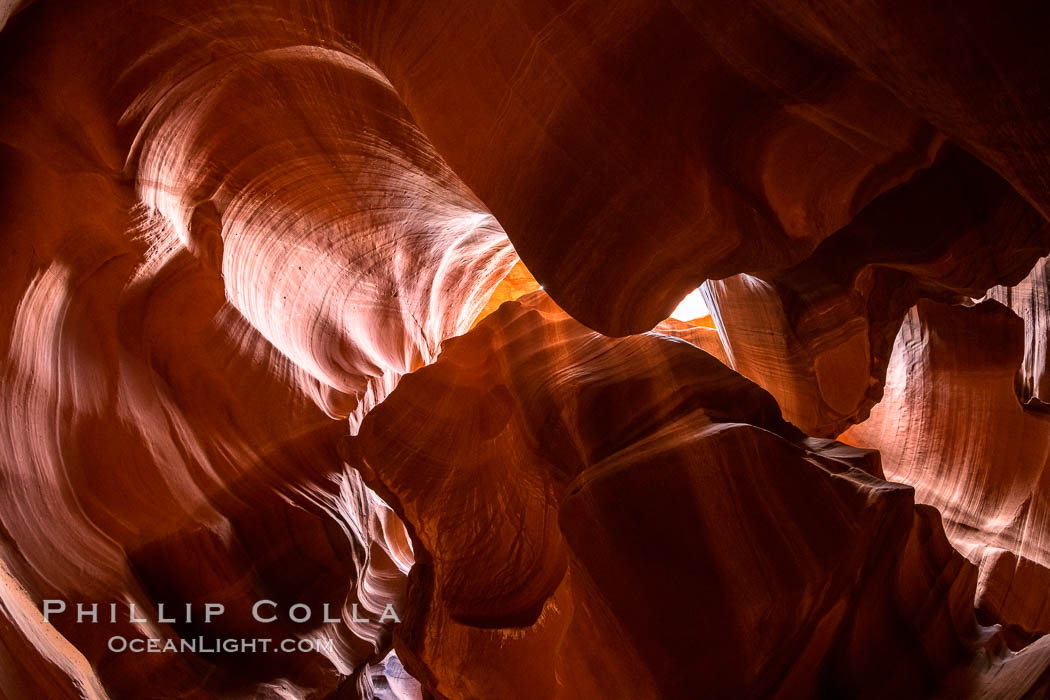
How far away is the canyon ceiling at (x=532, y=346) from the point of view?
6.70ft

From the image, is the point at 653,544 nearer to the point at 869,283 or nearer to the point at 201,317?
the point at 869,283

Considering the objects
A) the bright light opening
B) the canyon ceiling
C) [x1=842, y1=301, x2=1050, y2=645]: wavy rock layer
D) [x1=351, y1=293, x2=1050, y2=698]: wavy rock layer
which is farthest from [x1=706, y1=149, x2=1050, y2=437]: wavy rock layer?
the bright light opening

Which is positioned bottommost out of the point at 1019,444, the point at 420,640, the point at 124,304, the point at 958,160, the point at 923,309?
the point at 420,640

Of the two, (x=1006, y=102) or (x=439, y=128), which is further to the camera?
(x=439, y=128)

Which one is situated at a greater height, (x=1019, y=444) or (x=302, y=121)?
(x=302, y=121)

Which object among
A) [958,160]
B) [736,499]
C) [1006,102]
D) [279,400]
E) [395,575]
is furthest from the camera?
[395,575]

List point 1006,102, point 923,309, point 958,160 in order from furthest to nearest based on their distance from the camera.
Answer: point 923,309, point 958,160, point 1006,102

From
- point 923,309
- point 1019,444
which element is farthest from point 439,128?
point 1019,444

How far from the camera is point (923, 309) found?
3.92 meters

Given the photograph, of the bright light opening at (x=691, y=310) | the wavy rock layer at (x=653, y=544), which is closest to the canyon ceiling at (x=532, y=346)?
the wavy rock layer at (x=653, y=544)

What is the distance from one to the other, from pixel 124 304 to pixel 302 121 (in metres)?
0.98

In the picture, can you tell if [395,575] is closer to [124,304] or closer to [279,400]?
[279,400]

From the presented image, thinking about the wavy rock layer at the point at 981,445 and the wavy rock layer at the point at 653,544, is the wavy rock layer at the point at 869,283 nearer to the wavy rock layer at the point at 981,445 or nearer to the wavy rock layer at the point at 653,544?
the wavy rock layer at the point at 653,544

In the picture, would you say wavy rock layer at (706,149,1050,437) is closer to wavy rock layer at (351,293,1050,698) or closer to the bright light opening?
wavy rock layer at (351,293,1050,698)
